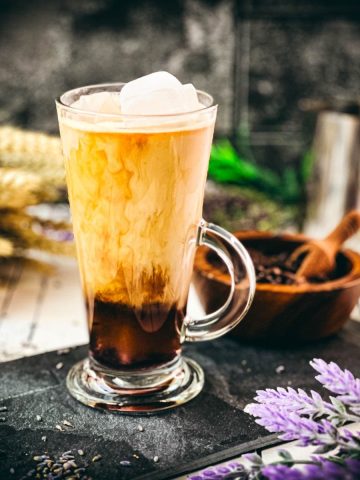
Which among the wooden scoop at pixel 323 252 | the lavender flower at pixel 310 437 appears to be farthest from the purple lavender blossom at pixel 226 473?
the wooden scoop at pixel 323 252

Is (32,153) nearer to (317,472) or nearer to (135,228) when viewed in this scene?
(135,228)

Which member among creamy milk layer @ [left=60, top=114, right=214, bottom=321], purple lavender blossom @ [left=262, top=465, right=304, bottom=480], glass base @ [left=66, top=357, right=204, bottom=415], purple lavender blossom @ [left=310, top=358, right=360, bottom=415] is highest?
creamy milk layer @ [left=60, top=114, right=214, bottom=321]

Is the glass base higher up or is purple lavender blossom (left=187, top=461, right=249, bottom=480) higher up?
purple lavender blossom (left=187, top=461, right=249, bottom=480)

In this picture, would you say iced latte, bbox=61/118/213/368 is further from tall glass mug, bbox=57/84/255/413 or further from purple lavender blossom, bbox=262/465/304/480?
purple lavender blossom, bbox=262/465/304/480

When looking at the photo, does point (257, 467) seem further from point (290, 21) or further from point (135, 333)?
point (290, 21)

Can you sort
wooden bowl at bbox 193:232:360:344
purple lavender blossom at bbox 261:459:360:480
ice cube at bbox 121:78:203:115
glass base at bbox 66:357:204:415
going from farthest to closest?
wooden bowl at bbox 193:232:360:344, glass base at bbox 66:357:204:415, ice cube at bbox 121:78:203:115, purple lavender blossom at bbox 261:459:360:480

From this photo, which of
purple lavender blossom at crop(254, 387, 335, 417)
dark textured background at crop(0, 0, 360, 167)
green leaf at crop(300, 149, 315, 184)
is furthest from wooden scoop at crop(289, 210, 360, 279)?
dark textured background at crop(0, 0, 360, 167)

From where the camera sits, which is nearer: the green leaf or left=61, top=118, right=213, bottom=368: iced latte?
left=61, top=118, right=213, bottom=368: iced latte

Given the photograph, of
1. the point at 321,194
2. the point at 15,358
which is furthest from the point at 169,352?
the point at 321,194
